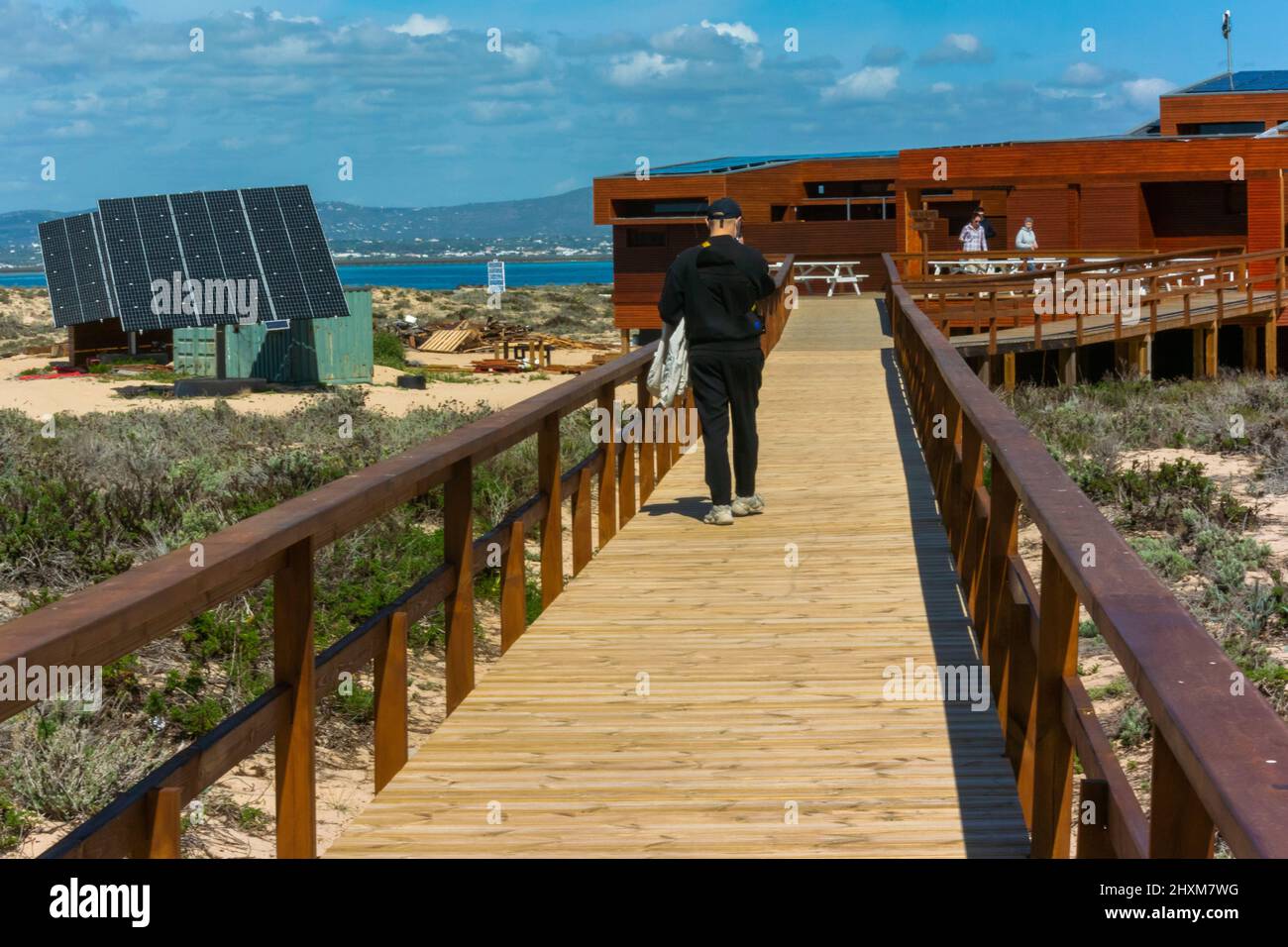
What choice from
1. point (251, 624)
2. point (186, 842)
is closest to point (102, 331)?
point (251, 624)

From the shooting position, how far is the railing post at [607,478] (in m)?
9.31

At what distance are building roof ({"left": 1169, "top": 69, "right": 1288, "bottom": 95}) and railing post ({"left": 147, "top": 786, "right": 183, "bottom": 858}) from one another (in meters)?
45.9

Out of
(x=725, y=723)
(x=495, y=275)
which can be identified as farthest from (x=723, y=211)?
(x=495, y=275)

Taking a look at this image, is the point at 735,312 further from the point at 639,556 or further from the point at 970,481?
the point at 970,481

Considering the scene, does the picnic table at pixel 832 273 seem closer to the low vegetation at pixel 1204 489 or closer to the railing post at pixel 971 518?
the low vegetation at pixel 1204 489

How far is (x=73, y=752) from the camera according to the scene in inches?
283

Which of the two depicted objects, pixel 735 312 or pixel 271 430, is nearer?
pixel 735 312

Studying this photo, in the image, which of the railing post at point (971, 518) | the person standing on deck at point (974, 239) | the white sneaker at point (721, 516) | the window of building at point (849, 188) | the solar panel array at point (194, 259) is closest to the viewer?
the railing post at point (971, 518)

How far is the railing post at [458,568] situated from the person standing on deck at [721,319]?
337cm

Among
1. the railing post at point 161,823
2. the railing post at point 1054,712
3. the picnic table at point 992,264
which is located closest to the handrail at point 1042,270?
the picnic table at point 992,264

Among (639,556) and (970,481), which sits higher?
(970,481)

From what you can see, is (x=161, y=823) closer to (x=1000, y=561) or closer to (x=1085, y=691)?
(x=1085, y=691)

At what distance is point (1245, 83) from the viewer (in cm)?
4784
